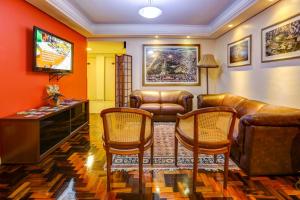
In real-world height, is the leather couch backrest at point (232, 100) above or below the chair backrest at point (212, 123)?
above

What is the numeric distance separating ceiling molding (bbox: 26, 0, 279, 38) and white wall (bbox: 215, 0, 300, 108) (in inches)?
9.0

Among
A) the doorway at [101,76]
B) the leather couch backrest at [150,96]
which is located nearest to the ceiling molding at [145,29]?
the leather couch backrest at [150,96]

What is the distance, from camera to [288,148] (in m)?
2.64

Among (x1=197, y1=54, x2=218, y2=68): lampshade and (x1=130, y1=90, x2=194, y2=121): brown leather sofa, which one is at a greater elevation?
(x1=197, y1=54, x2=218, y2=68): lampshade

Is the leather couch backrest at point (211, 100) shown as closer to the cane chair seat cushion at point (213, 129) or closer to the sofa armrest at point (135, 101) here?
the sofa armrest at point (135, 101)

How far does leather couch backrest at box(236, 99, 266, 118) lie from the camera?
379cm

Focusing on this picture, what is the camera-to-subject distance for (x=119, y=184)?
8.36ft

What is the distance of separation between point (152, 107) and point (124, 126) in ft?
11.7

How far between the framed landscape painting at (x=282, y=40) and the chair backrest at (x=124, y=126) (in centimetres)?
235

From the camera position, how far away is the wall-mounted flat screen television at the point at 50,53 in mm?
3709

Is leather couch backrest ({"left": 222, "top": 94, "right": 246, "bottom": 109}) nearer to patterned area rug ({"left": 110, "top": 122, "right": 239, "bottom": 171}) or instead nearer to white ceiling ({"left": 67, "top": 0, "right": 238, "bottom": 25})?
patterned area rug ({"left": 110, "top": 122, "right": 239, "bottom": 171})

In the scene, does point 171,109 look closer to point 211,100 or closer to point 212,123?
point 211,100

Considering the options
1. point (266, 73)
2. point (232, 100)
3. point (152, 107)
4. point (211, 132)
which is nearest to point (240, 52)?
point (232, 100)

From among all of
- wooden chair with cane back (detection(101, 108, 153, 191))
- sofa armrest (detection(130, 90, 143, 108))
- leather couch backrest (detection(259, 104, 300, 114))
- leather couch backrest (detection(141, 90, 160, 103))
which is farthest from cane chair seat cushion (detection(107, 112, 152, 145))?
leather couch backrest (detection(141, 90, 160, 103))
